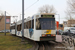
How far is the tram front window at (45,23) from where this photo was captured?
41.3 ft

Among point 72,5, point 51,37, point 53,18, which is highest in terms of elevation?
point 72,5

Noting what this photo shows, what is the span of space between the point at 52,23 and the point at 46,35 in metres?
1.45

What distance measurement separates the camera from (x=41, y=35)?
1248 centimetres

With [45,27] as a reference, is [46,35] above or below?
below

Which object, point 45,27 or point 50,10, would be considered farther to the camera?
point 50,10

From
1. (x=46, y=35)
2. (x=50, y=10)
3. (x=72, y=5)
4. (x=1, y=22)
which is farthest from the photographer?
(x=1, y=22)

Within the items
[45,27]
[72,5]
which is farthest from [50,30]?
[72,5]

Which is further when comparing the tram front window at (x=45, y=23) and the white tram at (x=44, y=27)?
the tram front window at (x=45, y=23)

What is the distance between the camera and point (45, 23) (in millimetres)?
12688

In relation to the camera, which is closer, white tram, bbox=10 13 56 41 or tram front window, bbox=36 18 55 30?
white tram, bbox=10 13 56 41

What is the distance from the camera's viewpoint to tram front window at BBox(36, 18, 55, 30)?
12.6 metres

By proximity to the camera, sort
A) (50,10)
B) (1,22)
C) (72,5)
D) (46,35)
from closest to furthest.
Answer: (46,35), (72,5), (50,10), (1,22)

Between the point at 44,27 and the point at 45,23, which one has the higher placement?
the point at 45,23

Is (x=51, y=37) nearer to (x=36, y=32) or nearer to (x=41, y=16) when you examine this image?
(x=36, y=32)
